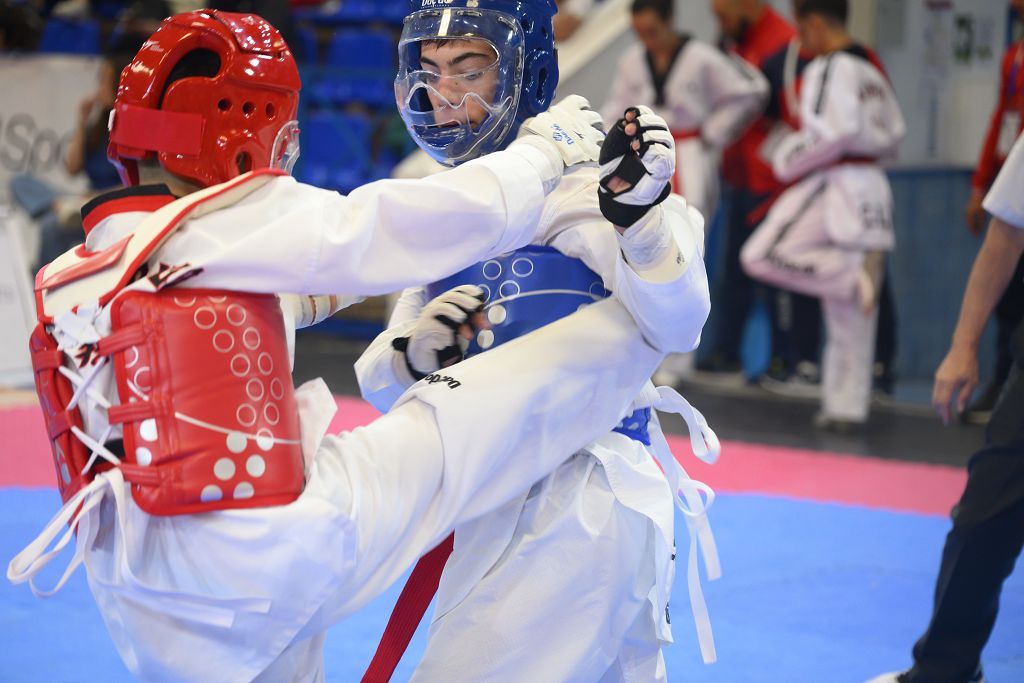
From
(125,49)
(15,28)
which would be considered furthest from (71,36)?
(125,49)

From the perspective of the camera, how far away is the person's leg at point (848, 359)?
7211 mm

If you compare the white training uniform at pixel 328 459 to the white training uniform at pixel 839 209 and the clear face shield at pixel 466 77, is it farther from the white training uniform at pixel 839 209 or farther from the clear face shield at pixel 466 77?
the white training uniform at pixel 839 209

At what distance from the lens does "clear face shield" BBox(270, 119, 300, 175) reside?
240cm

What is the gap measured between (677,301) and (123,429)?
3.47 ft

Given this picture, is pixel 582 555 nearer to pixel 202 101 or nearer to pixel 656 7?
pixel 202 101

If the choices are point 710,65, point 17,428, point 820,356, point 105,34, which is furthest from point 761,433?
point 105,34

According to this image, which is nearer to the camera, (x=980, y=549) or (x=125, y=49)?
(x=980, y=549)

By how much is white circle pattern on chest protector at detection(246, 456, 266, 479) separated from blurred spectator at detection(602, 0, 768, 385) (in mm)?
6228

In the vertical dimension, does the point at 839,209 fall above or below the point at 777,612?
above

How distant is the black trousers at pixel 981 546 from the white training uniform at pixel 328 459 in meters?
1.28

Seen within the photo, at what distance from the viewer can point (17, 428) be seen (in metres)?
7.07

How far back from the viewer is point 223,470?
6.80ft

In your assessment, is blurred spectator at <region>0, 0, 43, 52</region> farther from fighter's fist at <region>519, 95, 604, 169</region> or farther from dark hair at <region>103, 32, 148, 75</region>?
fighter's fist at <region>519, 95, 604, 169</region>

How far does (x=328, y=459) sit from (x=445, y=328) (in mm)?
472
